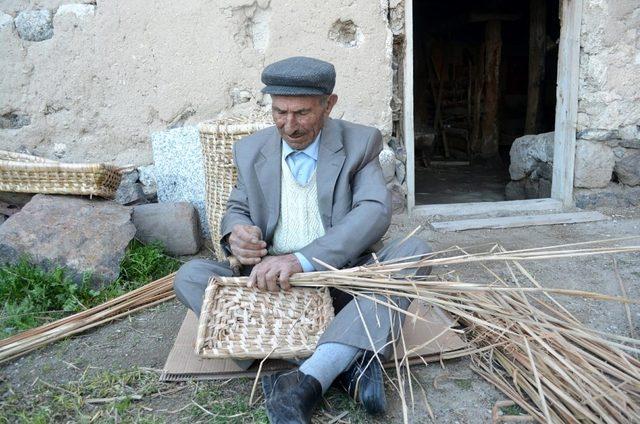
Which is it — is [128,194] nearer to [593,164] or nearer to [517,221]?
[517,221]

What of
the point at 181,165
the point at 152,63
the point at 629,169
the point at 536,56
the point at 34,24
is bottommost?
the point at 629,169

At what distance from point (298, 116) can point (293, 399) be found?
1.05 m

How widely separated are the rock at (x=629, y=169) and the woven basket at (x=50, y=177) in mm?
3782

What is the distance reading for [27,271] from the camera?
298 cm

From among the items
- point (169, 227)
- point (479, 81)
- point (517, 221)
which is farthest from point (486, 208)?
point (479, 81)

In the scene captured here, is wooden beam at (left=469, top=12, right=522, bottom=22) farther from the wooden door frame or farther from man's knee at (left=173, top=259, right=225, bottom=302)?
man's knee at (left=173, top=259, right=225, bottom=302)

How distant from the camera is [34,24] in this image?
371cm

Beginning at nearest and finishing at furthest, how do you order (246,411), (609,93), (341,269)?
(246,411) → (341,269) → (609,93)

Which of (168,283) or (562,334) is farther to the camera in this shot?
(168,283)

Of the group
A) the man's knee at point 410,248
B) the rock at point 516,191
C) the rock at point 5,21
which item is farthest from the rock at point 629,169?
the rock at point 5,21

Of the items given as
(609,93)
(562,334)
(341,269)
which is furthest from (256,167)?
(609,93)

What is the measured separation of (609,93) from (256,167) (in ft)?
10.4

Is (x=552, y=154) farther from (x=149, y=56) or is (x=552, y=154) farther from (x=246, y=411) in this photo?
(x=246, y=411)

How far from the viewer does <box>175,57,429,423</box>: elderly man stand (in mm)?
1948
